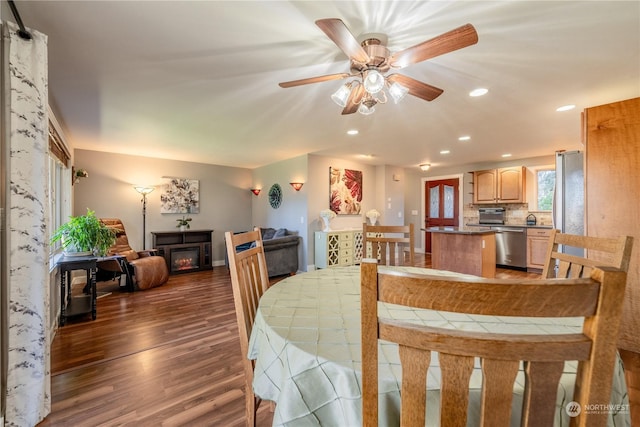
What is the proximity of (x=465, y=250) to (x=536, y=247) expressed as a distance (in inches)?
87.8

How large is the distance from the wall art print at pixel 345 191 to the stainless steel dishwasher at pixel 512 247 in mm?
2840

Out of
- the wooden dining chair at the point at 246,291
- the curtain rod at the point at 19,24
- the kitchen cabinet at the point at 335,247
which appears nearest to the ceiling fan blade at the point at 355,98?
the wooden dining chair at the point at 246,291

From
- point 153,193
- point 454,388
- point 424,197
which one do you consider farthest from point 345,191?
point 454,388

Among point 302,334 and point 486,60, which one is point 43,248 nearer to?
point 302,334

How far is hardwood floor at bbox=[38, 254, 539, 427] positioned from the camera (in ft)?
5.48

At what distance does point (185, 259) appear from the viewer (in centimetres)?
564

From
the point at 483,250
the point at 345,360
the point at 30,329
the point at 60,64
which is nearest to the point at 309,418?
the point at 345,360

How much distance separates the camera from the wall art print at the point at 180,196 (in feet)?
18.9

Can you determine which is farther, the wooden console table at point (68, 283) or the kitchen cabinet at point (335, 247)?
the kitchen cabinet at point (335, 247)

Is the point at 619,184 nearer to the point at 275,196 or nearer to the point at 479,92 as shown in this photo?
the point at 479,92

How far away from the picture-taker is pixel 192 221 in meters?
6.09

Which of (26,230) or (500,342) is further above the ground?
(26,230)

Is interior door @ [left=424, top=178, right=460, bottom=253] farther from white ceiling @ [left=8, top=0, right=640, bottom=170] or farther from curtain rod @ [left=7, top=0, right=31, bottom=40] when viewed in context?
curtain rod @ [left=7, top=0, right=31, bottom=40]

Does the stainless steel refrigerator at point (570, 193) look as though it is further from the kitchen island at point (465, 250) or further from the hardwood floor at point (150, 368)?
the hardwood floor at point (150, 368)
